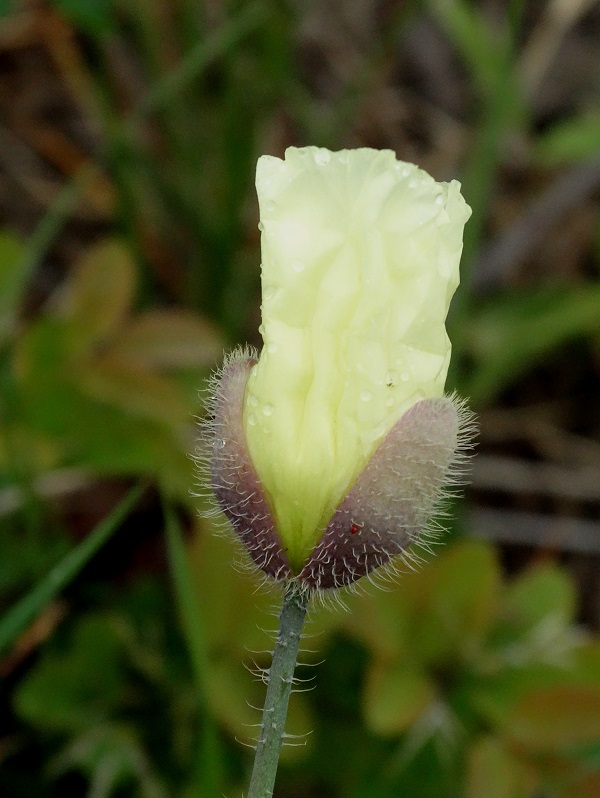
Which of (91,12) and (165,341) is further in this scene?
(165,341)

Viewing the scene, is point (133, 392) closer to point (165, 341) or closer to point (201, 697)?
point (165, 341)

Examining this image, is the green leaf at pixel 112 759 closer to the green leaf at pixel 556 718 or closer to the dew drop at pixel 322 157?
the green leaf at pixel 556 718

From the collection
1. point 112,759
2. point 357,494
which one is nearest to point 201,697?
point 112,759

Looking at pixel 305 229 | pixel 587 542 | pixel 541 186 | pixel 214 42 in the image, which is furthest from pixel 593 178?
pixel 305 229

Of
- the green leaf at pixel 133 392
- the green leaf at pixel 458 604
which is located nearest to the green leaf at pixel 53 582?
the green leaf at pixel 133 392

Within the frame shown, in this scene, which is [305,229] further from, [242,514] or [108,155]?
[108,155]

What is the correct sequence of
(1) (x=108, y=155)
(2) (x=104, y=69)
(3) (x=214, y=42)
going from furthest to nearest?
1. (2) (x=104, y=69)
2. (1) (x=108, y=155)
3. (3) (x=214, y=42)

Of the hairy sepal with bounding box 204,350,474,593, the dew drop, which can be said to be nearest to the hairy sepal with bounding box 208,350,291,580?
the hairy sepal with bounding box 204,350,474,593
